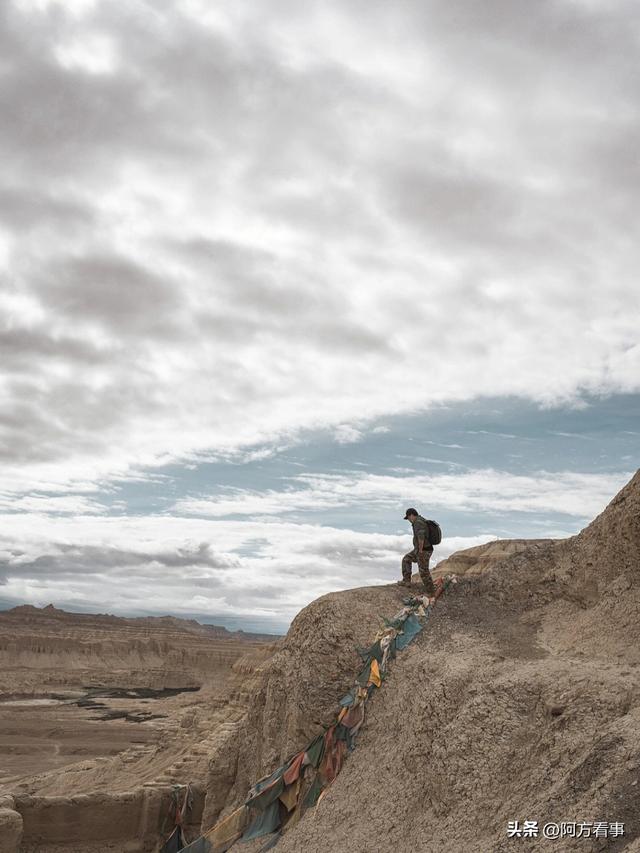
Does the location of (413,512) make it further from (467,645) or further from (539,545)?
(467,645)

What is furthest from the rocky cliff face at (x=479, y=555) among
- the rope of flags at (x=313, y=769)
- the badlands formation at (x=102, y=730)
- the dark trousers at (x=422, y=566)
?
the rope of flags at (x=313, y=769)

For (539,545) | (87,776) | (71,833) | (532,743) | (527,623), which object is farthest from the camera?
(87,776)

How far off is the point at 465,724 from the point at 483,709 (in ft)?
0.79

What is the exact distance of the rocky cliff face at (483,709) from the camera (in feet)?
20.1

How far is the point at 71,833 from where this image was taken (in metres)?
12.1

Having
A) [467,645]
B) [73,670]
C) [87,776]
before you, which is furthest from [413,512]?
[73,670]

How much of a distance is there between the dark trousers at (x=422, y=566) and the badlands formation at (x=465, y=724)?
0.48m

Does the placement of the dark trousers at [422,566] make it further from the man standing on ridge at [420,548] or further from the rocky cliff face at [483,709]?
the rocky cliff face at [483,709]

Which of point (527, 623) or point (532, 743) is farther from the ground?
point (527, 623)

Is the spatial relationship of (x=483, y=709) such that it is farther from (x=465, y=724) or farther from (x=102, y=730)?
(x=102, y=730)

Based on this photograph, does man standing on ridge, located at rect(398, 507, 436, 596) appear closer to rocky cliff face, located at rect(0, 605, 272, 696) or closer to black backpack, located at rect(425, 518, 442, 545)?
black backpack, located at rect(425, 518, 442, 545)

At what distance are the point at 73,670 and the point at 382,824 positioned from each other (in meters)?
82.4

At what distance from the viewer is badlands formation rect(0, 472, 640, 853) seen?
20.2 feet

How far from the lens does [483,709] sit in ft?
24.2
